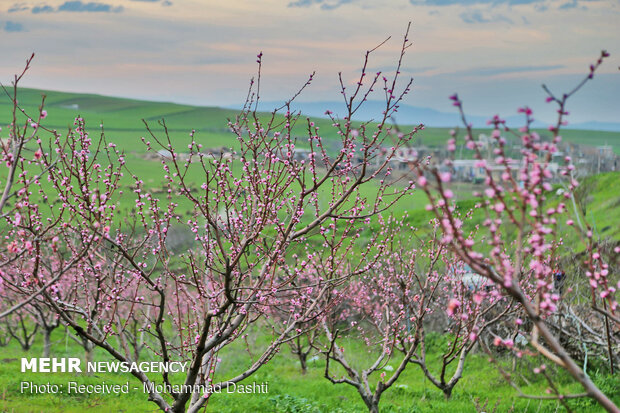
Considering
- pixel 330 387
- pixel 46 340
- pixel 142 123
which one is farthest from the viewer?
pixel 142 123

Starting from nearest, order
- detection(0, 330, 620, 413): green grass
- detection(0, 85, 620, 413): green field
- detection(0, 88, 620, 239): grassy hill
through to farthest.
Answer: detection(0, 330, 620, 413): green grass, detection(0, 85, 620, 413): green field, detection(0, 88, 620, 239): grassy hill

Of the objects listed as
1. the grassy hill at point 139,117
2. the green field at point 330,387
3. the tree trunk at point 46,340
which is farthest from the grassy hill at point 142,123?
the tree trunk at point 46,340

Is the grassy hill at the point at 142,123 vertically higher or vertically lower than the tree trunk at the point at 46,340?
higher

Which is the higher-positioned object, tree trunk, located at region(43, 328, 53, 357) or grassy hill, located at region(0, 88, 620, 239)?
A: grassy hill, located at region(0, 88, 620, 239)

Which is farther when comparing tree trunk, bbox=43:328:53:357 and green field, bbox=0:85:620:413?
tree trunk, bbox=43:328:53:357

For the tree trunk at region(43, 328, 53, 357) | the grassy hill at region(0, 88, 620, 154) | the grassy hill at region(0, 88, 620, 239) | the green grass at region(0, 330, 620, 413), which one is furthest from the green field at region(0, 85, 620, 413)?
the grassy hill at region(0, 88, 620, 154)

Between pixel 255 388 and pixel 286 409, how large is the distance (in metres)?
2.70

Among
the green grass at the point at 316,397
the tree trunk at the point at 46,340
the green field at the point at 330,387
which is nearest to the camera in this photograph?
the green grass at the point at 316,397

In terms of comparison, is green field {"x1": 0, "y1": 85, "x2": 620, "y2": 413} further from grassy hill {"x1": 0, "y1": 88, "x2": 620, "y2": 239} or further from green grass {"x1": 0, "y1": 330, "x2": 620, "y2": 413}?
grassy hill {"x1": 0, "y1": 88, "x2": 620, "y2": 239}

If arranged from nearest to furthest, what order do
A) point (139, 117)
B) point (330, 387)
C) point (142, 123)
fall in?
1. point (330, 387)
2. point (142, 123)
3. point (139, 117)

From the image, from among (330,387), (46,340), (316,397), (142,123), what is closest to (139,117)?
(142,123)

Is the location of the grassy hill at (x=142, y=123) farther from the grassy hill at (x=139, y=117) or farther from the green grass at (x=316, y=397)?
the green grass at (x=316, y=397)

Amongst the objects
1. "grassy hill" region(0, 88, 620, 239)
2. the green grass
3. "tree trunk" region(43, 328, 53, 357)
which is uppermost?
"grassy hill" region(0, 88, 620, 239)

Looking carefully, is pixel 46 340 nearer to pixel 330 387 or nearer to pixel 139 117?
pixel 330 387
